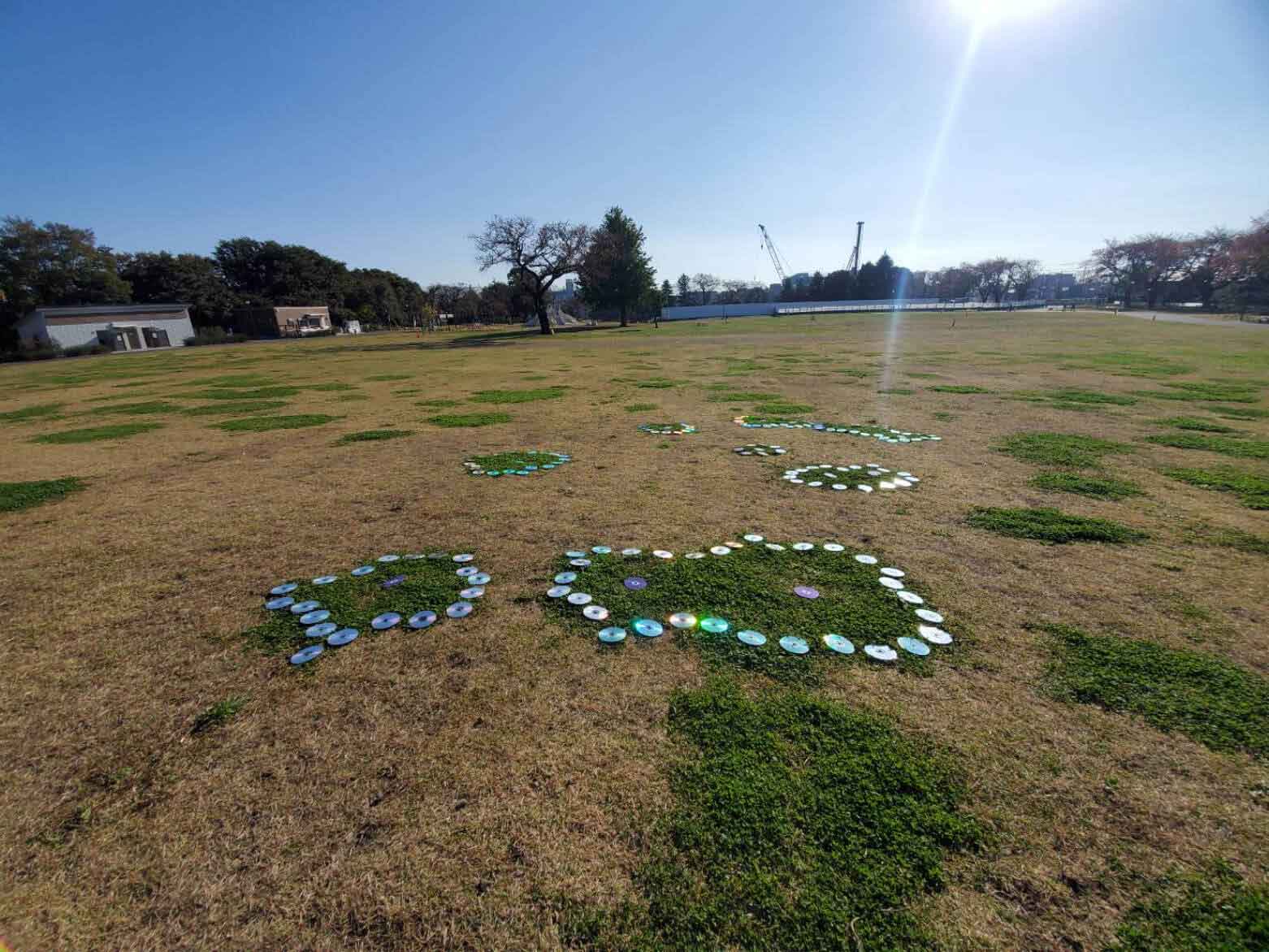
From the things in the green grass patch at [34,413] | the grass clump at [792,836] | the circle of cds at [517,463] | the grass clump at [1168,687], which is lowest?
the grass clump at [1168,687]

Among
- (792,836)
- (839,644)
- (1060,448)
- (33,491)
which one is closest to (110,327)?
(33,491)

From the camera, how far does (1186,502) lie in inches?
203

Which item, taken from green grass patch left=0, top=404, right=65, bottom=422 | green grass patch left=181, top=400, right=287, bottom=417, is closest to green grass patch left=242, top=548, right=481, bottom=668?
green grass patch left=181, top=400, right=287, bottom=417

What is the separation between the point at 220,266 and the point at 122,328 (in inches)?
1050

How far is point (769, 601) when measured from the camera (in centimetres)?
359

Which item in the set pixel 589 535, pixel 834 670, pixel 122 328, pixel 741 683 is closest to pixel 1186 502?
pixel 834 670

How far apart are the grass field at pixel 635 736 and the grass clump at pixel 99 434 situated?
16.4 ft

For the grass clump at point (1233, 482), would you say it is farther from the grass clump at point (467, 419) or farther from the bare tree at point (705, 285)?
the bare tree at point (705, 285)

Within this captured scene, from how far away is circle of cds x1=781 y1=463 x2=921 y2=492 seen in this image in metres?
5.88

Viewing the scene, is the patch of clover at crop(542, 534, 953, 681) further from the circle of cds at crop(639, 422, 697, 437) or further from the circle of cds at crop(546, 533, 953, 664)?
the circle of cds at crop(639, 422, 697, 437)

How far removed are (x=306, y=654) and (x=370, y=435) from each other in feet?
21.7

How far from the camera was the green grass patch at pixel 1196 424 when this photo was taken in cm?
802

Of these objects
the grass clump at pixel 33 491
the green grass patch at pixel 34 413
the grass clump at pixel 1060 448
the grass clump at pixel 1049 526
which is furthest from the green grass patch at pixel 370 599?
the green grass patch at pixel 34 413

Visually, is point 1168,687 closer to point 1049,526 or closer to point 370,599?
point 1049,526
